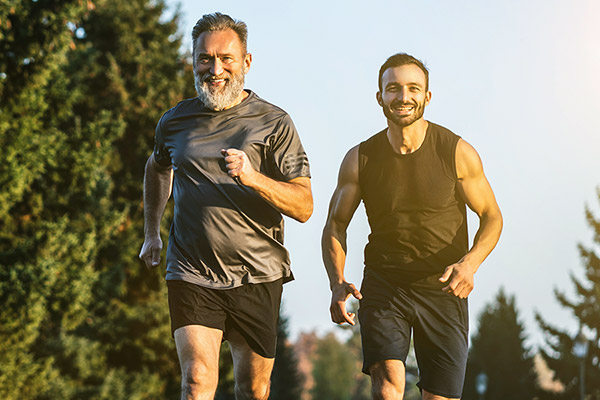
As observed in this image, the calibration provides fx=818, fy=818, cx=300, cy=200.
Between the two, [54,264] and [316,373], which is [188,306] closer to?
[54,264]

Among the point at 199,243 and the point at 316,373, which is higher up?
the point at 199,243

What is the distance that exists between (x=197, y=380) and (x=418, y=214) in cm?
179

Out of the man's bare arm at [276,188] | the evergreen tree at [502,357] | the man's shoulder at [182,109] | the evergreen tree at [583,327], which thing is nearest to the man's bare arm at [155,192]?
the man's shoulder at [182,109]

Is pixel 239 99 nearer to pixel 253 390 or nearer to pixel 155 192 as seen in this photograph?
pixel 155 192

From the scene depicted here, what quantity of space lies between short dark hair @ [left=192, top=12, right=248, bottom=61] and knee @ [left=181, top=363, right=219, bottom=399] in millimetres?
2003

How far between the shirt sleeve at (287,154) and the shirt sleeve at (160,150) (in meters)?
0.78

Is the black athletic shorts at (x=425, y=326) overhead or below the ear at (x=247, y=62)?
below

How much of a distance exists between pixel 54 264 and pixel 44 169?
3.65 meters

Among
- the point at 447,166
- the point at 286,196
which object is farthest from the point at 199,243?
the point at 447,166

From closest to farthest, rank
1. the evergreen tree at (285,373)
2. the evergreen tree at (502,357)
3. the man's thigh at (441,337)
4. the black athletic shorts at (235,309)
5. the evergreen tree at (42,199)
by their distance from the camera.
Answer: the black athletic shorts at (235,309), the man's thigh at (441,337), the evergreen tree at (42,199), the evergreen tree at (285,373), the evergreen tree at (502,357)

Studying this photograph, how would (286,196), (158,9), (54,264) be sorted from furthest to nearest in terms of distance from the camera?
(158,9), (54,264), (286,196)

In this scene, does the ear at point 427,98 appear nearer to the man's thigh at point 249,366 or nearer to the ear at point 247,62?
the ear at point 247,62

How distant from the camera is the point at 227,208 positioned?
5160mm

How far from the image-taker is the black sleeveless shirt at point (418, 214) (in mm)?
5395
